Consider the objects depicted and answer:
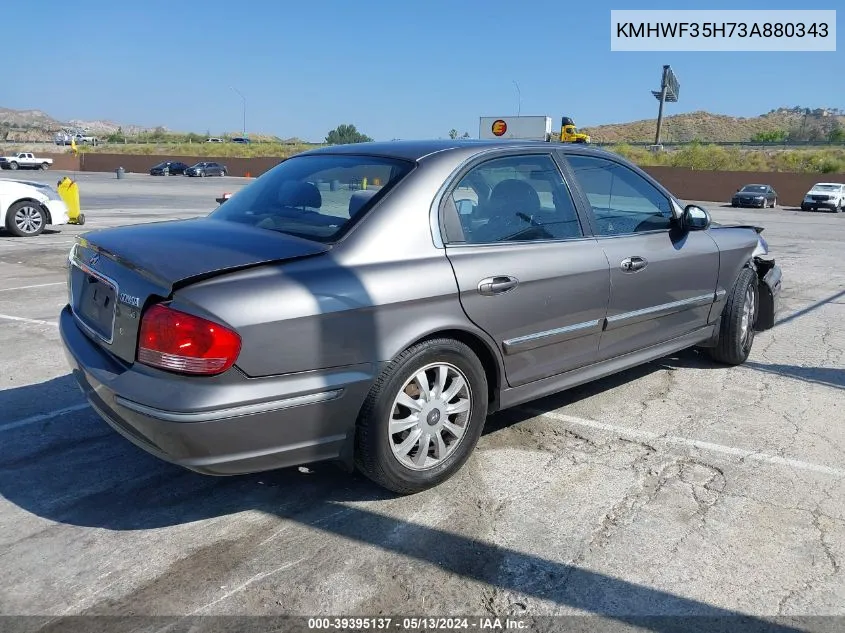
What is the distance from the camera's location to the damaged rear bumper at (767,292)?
5.89 m

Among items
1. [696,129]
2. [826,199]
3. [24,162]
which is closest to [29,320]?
[826,199]

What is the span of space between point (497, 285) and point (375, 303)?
0.74 metres

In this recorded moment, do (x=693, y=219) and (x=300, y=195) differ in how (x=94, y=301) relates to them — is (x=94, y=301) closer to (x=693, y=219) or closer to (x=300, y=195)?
(x=300, y=195)

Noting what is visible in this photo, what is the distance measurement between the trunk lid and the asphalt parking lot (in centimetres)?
79

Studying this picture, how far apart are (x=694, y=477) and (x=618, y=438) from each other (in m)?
0.56

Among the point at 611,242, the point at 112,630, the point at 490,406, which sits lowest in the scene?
the point at 112,630

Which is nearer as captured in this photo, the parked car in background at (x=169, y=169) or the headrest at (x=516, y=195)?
the headrest at (x=516, y=195)

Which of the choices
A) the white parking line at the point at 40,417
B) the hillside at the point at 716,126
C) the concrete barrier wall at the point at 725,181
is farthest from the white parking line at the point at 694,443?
the hillside at the point at 716,126

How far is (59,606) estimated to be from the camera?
2.56 metres

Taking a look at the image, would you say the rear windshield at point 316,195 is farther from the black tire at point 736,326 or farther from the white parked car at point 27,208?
the white parked car at point 27,208

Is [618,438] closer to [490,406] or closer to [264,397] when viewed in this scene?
[490,406]

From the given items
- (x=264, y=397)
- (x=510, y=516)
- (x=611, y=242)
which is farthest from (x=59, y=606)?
(x=611, y=242)

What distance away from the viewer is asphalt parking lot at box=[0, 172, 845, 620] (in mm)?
2664

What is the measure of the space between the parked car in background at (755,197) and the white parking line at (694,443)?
33.4 metres
